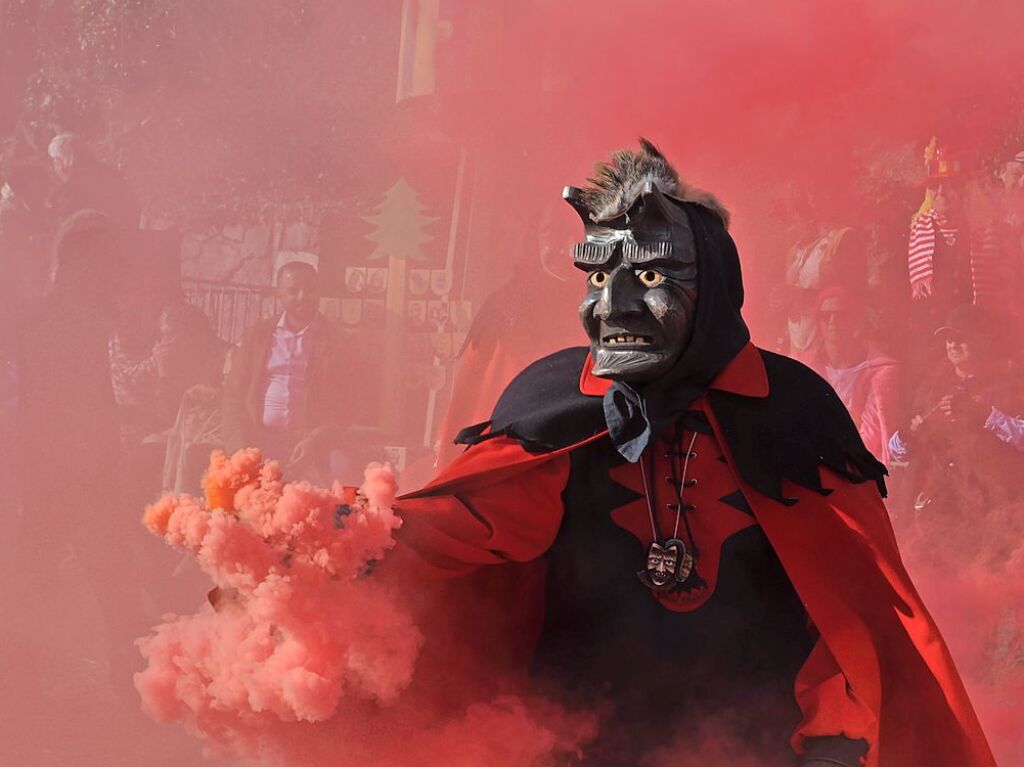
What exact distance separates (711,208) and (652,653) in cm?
103

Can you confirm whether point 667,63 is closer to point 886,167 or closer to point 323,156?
point 886,167

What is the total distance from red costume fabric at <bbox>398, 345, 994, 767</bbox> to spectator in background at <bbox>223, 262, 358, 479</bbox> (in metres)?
4.01

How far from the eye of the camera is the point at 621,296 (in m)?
2.88

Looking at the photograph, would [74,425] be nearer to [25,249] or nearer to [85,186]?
[25,249]

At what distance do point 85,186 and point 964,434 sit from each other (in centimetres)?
475

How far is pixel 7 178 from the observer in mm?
7137

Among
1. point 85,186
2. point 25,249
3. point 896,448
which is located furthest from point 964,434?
point 25,249

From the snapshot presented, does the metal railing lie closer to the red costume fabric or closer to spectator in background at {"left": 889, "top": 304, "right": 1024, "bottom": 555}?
spectator in background at {"left": 889, "top": 304, "right": 1024, "bottom": 555}

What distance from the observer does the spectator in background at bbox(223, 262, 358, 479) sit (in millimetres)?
6914

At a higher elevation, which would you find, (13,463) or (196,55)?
(196,55)

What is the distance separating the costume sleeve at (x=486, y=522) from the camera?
2.84 meters

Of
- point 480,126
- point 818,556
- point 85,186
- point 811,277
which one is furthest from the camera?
point 85,186

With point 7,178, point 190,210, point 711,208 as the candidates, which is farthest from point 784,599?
point 7,178

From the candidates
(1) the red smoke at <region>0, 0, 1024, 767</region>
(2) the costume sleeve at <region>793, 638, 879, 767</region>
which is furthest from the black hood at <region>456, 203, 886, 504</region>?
(1) the red smoke at <region>0, 0, 1024, 767</region>
